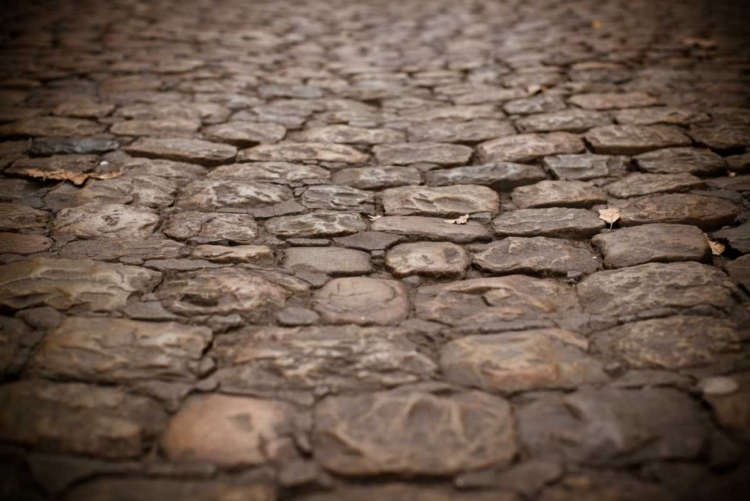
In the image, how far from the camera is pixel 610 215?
2023 millimetres

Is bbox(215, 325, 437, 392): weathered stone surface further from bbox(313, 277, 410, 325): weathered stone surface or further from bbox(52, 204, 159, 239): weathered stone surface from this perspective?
bbox(52, 204, 159, 239): weathered stone surface

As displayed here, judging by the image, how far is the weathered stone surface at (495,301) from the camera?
1.53 m

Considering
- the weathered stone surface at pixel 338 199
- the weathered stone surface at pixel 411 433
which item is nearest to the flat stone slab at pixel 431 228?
the weathered stone surface at pixel 338 199

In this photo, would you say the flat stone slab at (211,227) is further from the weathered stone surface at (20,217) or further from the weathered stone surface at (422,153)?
the weathered stone surface at (422,153)

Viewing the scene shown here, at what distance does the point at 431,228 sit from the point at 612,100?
1.97m

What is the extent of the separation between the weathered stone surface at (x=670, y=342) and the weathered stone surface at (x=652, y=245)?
340mm

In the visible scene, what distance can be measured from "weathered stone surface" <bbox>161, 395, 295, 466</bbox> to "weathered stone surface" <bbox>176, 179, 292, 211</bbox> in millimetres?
1082

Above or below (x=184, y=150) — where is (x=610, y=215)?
below

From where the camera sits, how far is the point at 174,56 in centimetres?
436

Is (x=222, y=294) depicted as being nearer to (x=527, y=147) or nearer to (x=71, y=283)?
(x=71, y=283)

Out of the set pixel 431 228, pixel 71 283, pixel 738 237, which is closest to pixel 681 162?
pixel 738 237

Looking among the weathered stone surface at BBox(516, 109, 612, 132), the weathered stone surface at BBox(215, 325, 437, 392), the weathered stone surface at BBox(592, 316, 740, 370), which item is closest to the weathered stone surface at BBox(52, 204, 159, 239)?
the weathered stone surface at BBox(215, 325, 437, 392)

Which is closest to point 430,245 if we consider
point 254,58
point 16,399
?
point 16,399

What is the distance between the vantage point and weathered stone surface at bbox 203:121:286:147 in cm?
276
